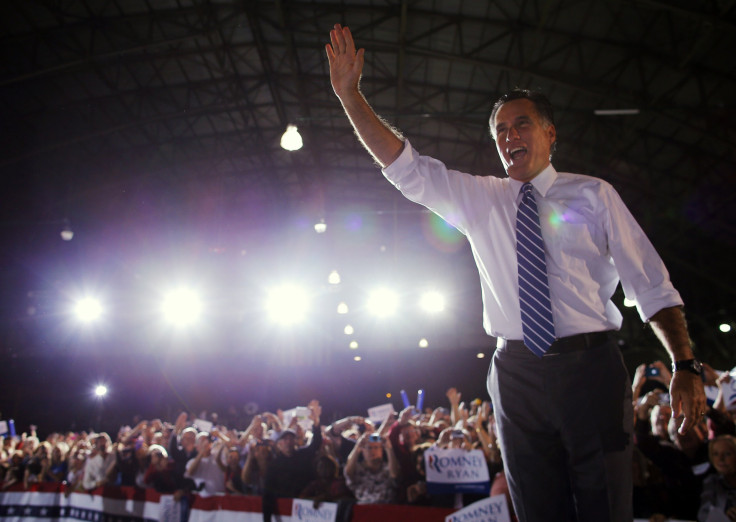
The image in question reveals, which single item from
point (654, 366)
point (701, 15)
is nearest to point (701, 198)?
point (701, 15)

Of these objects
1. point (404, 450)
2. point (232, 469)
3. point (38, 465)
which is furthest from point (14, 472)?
point (404, 450)

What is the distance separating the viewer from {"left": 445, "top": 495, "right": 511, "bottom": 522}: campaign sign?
14.0 feet

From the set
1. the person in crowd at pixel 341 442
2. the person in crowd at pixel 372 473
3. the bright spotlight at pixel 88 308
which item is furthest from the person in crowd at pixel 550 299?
the bright spotlight at pixel 88 308

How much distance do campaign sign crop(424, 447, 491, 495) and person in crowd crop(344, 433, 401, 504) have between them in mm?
386

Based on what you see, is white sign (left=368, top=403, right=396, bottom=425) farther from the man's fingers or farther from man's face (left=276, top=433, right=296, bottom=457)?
the man's fingers

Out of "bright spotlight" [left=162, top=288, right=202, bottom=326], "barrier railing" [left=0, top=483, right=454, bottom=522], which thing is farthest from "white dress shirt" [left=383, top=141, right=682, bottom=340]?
"bright spotlight" [left=162, top=288, right=202, bottom=326]

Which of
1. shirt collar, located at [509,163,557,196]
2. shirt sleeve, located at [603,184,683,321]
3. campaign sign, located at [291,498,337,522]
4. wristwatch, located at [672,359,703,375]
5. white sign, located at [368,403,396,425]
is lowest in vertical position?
campaign sign, located at [291,498,337,522]

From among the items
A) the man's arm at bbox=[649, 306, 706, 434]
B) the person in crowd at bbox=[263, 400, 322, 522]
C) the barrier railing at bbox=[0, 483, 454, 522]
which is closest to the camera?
the man's arm at bbox=[649, 306, 706, 434]

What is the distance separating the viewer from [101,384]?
57.3 ft

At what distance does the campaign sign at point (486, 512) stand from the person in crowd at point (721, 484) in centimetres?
150

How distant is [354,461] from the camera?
529 centimetres

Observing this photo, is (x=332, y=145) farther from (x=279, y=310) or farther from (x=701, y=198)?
(x=701, y=198)

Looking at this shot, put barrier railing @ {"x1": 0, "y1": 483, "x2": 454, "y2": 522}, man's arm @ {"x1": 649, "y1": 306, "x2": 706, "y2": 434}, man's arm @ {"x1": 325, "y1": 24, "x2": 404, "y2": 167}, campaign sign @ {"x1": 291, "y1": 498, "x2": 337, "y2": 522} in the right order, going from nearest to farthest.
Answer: man's arm @ {"x1": 649, "y1": 306, "x2": 706, "y2": 434} < man's arm @ {"x1": 325, "y1": 24, "x2": 404, "y2": 167} < barrier railing @ {"x1": 0, "y1": 483, "x2": 454, "y2": 522} < campaign sign @ {"x1": 291, "y1": 498, "x2": 337, "y2": 522}

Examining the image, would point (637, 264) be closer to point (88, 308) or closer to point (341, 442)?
point (341, 442)
